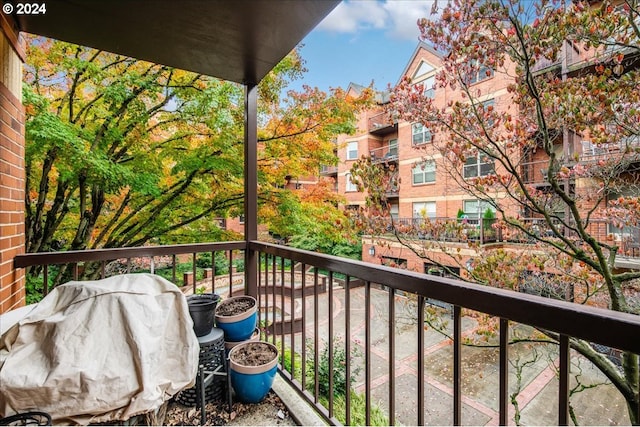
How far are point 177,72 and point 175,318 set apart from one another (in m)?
4.14

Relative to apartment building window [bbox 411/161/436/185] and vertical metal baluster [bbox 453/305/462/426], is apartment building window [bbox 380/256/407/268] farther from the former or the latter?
apartment building window [bbox 411/161/436/185]

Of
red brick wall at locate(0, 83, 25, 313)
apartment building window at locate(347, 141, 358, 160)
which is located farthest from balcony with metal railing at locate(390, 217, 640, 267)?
apartment building window at locate(347, 141, 358, 160)

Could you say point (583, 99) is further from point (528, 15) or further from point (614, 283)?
point (614, 283)

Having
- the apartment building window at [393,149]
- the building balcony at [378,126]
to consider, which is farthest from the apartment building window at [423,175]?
the building balcony at [378,126]

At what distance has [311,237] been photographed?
6211 millimetres

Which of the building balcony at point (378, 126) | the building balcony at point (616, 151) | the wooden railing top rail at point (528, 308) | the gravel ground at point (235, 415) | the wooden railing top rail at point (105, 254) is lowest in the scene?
the gravel ground at point (235, 415)

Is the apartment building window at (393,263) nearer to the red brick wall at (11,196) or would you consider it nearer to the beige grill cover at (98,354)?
the beige grill cover at (98,354)

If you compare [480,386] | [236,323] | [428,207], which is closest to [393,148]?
[428,207]

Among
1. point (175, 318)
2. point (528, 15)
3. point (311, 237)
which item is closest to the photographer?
point (175, 318)

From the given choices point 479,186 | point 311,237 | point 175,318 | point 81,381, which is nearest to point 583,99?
point 479,186

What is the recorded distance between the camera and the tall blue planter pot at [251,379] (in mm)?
1793

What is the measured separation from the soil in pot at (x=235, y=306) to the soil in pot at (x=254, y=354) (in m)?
0.26

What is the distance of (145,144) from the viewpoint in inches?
180

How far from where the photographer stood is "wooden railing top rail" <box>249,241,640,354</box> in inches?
25.0
